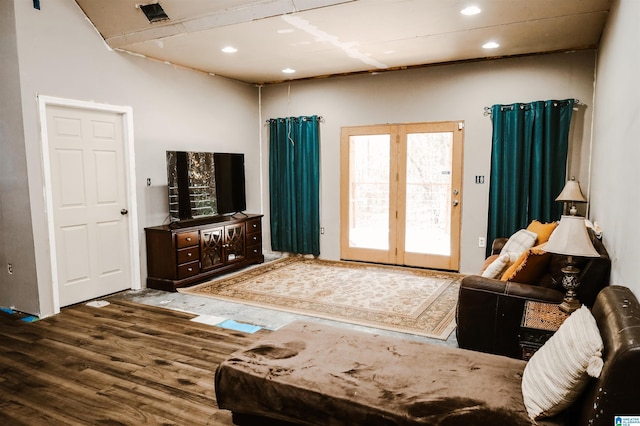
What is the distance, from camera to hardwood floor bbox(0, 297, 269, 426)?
239 centimetres

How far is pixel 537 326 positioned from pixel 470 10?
2.64 meters

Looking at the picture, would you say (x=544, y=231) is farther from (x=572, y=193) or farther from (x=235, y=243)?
(x=235, y=243)

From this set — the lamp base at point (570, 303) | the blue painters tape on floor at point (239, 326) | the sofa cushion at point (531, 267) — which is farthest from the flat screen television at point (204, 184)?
the lamp base at point (570, 303)

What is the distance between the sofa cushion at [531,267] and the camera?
9.41 ft

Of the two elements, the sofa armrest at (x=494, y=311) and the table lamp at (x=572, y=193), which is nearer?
the sofa armrest at (x=494, y=311)

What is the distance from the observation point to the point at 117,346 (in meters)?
3.31

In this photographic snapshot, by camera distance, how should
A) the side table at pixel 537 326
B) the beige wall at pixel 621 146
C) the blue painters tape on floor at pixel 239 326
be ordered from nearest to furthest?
the beige wall at pixel 621 146
the side table at pixel 537 326
the blue painters tape on floor at pixel 239 326

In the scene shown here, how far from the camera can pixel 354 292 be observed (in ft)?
15.6

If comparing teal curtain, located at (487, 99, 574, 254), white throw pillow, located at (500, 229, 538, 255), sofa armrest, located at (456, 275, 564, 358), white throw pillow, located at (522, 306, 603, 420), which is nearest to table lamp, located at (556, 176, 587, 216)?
teal curtain, located at (487, 99, 574, 254)

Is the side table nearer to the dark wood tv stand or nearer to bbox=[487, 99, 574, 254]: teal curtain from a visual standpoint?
bbox=[487, 99, 574, 254]: teal curtain

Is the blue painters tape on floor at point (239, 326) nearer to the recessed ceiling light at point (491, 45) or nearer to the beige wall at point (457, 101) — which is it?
the beige wall at point (457, 101)

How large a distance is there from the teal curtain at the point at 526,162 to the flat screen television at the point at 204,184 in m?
3.40

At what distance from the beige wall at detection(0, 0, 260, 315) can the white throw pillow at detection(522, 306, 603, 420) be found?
4.19m

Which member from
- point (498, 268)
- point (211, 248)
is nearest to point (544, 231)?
point (498, 268)
